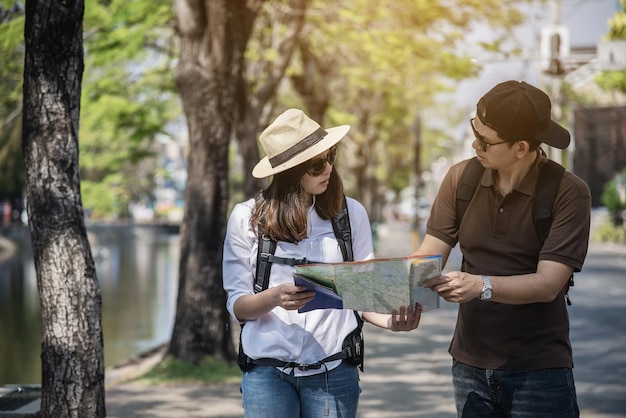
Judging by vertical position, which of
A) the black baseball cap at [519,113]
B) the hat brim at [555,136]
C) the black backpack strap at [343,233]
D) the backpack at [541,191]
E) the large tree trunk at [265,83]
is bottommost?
the black backpack strap at [343,233]

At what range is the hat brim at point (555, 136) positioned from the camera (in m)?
3.58

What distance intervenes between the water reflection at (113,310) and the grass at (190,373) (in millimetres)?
1627

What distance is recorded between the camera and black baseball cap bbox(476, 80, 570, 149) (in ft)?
11.7

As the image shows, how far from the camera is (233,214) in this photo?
12.7ft

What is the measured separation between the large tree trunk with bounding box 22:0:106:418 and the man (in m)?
2.54

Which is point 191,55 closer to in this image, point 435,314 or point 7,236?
point 435,314

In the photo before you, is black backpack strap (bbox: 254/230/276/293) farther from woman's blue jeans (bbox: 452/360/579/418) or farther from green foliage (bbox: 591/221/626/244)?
green foliage (bbox: 591/221/626/244)

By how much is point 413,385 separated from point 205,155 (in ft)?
10.6

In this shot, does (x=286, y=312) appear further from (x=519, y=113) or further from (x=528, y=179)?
(x=519, y=113)

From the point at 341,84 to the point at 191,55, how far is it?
23.3 meters

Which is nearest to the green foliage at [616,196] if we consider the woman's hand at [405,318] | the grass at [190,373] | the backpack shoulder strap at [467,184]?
the grass at [190,373]

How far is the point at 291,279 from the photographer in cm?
382

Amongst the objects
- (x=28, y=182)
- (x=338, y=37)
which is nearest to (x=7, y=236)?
(x=338, y=37)

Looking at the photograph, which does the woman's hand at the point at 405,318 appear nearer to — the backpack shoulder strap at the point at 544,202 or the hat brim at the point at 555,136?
the backpack shoulder strap at the point at 544,202
